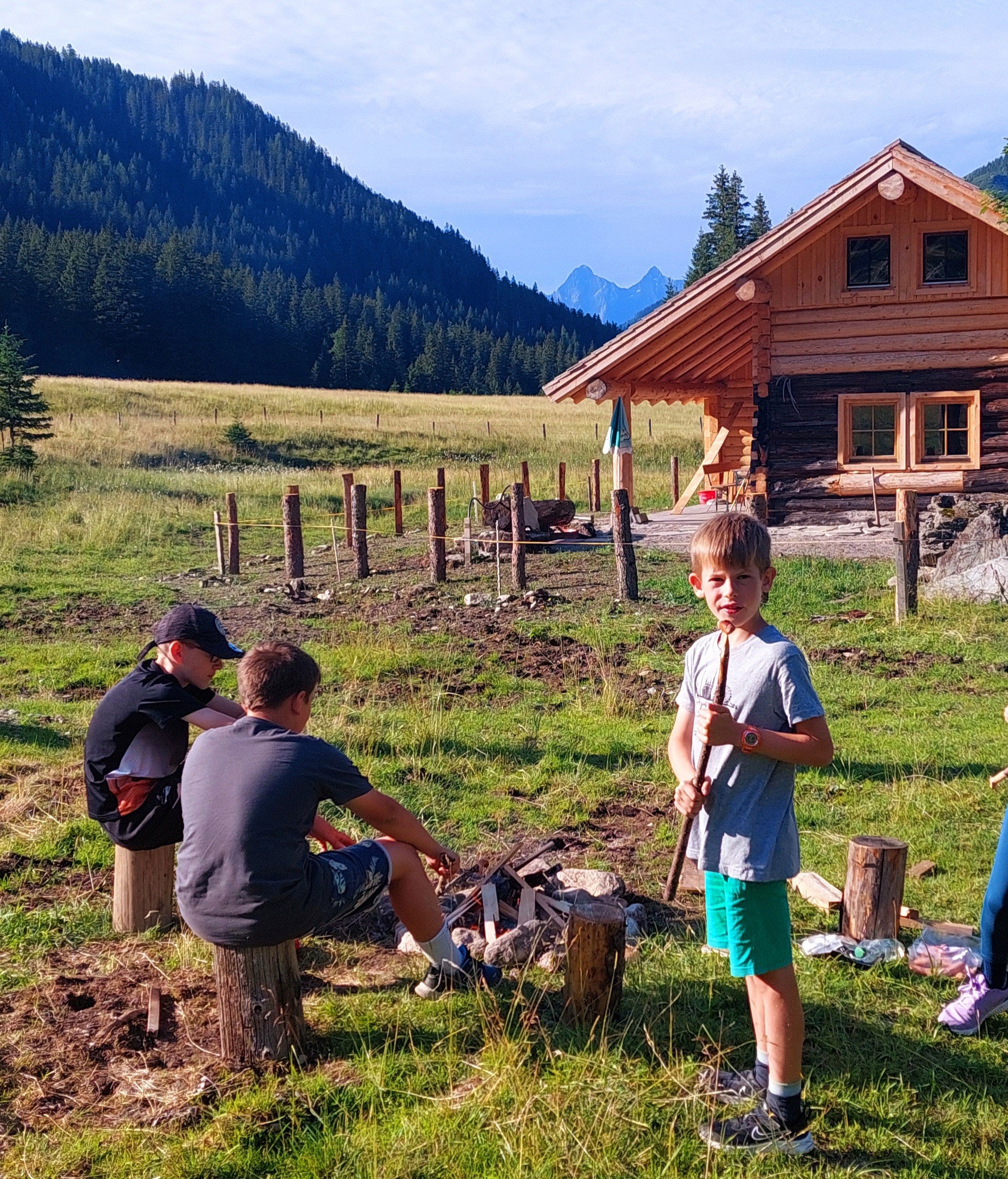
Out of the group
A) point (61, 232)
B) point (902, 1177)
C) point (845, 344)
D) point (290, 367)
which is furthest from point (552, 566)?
point (61, 232)

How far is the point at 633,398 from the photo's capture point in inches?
764

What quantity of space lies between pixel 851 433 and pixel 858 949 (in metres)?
14.3

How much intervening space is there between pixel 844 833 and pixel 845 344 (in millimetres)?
12927

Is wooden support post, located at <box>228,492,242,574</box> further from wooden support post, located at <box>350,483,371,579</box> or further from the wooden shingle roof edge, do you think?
the wooden shingle roof edge

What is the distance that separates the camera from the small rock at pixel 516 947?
4309mm

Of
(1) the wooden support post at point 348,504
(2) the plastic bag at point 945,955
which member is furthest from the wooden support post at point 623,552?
(2) the plastic bag at point 945,955

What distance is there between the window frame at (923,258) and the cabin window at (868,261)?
0.42m

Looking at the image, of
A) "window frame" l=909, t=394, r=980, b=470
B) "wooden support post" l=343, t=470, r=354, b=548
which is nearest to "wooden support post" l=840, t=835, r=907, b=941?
"wooden support post" l=343, t=470, r=354, b=548

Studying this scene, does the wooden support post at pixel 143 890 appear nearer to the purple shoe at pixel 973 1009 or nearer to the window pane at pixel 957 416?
the purple shoe at pixel 973 1009

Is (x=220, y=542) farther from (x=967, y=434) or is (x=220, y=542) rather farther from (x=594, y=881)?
(x=594, y=881)

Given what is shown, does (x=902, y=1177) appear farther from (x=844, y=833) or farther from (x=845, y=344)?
(x=845, y=344)

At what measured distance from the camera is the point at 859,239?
55.8 feet

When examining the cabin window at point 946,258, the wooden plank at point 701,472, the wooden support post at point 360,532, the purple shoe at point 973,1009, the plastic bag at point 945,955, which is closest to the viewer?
the purple shoe at point 973,1009

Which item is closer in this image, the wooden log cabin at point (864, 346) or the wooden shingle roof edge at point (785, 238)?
the wooden shingle roof edge at point (785, 238)
